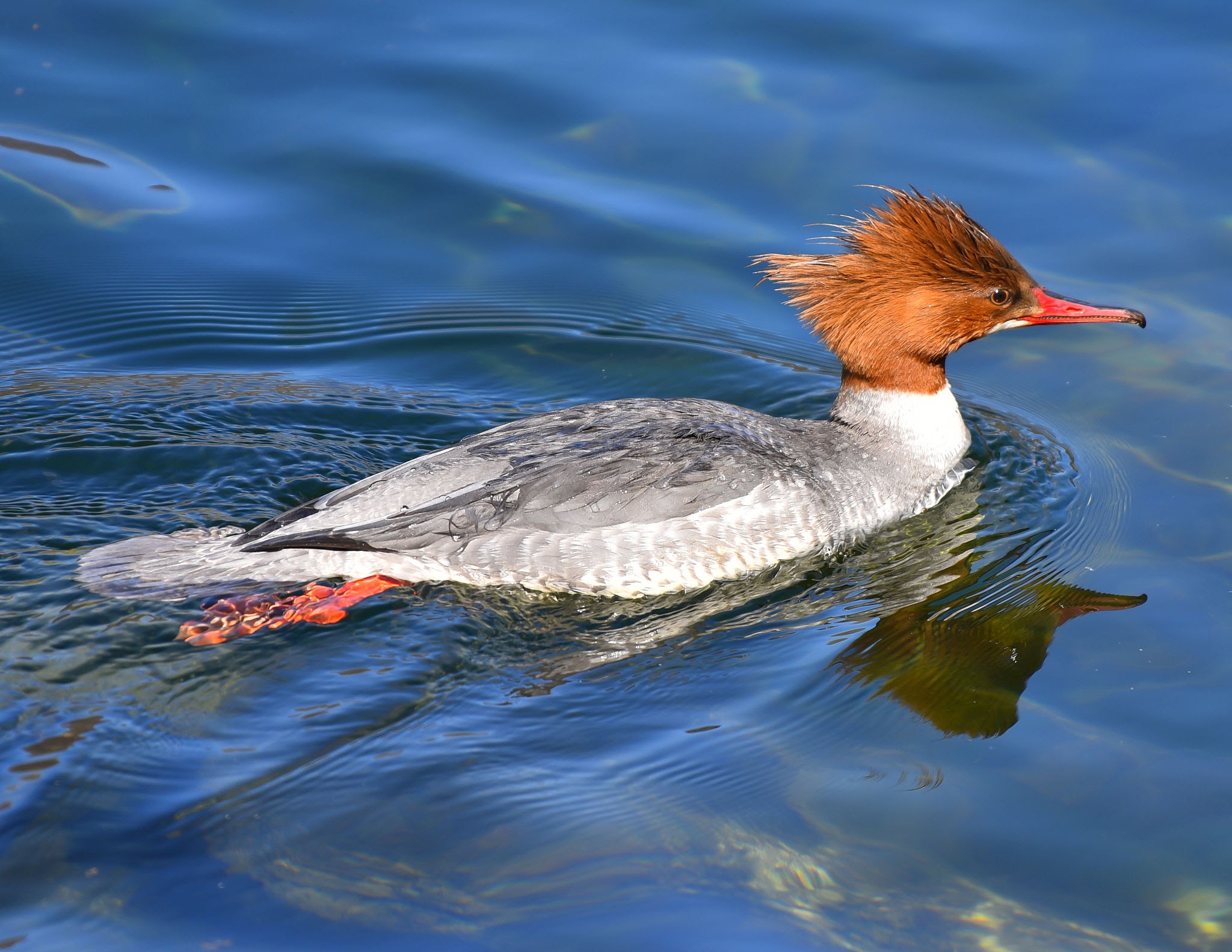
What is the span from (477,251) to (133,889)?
18.3 ft

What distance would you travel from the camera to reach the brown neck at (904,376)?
6.67 meters

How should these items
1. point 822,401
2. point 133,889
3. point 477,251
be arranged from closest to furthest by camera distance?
point 133,889, point 822,401, point 477,251

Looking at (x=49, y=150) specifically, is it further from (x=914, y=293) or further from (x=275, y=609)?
(x=914, y=293)

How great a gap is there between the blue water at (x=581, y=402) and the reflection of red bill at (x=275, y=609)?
8 cm

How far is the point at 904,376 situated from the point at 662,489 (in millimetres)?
1627

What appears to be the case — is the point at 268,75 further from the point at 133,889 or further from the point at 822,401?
the point at 133,889

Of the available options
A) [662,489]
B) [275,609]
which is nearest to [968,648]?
[662,489]

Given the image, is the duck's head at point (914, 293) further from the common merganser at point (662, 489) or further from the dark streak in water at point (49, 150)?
the dark streak in water at point (49, 150)

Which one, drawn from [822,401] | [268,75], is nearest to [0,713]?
[822,401]

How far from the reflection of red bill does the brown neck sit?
2.63m

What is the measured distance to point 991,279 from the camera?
6.45 meters

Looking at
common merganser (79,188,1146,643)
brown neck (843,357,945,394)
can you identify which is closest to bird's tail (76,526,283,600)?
common merganser (79,188,1146,643)

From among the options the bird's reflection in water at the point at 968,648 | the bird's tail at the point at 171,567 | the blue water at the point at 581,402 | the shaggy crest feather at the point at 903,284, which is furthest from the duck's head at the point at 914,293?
the bird's tail at the point at 171,567

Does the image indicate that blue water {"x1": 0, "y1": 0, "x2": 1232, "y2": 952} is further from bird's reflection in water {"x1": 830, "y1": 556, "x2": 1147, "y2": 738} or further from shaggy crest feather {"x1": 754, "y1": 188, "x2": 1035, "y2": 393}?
shaggy crest feather {"x1": 754, "y1": 188, "x2": 1035, "y2": 393}
